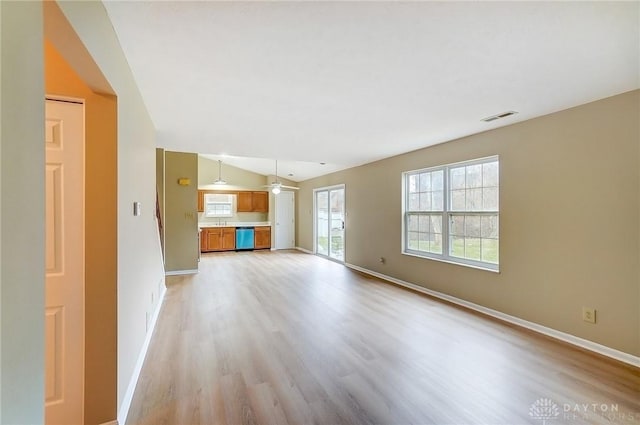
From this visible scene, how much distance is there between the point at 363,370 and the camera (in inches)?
89.7

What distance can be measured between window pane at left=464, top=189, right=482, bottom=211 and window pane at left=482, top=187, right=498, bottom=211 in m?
0.06

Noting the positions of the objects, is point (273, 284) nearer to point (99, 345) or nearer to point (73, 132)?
point (99, 345)

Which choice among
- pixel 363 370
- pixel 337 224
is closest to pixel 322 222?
pixel 337 224

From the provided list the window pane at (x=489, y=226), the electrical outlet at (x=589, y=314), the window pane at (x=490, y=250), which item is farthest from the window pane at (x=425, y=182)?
the electrical outlet at (x=589, y=314)

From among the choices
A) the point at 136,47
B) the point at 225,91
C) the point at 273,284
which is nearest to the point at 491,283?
the point at 273,284

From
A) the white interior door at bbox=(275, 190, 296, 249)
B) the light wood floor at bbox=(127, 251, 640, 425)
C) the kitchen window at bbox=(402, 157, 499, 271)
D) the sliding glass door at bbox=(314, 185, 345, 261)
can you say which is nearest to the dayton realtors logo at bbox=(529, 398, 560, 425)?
the light wood floor at bbox=(127, 251, 640, 425)

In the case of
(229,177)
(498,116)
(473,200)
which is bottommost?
(473,200)

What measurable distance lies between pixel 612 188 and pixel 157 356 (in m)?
4.21

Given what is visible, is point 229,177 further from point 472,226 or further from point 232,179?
point 472,226

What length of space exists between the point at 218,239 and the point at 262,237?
1.37 meters

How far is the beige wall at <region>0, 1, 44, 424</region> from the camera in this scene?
0.71 metres

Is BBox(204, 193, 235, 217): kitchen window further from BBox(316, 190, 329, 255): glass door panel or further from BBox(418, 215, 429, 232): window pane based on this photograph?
BBox(418, 215, 429, 232): window pane

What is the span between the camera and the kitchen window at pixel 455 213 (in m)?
3.58

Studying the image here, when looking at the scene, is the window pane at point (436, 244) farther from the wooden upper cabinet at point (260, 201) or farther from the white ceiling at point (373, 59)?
the wooden upper cabinet at point (260, 201)
